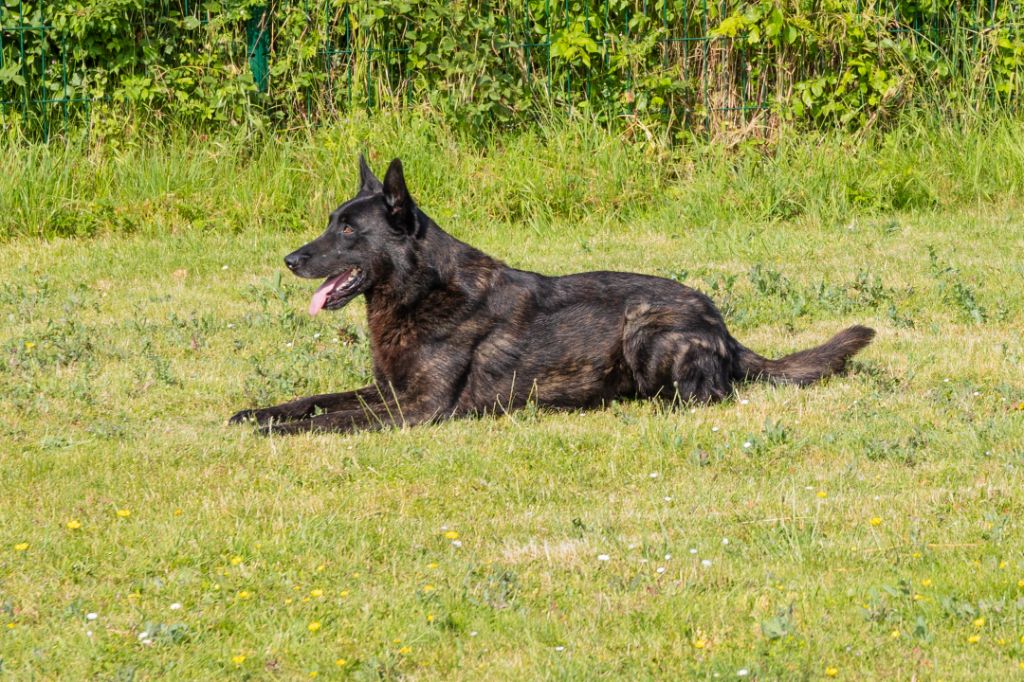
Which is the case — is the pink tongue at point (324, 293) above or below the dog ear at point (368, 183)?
below

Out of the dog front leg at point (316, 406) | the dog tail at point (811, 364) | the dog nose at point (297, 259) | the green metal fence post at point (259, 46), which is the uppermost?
the green metal fence post at point (259, 46)

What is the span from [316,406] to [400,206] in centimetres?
103

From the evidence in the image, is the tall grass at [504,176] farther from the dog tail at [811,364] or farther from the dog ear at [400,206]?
the dog ear at [400,206]

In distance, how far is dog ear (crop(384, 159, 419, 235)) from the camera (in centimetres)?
625

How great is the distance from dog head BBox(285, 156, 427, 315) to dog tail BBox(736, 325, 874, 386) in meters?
1.76

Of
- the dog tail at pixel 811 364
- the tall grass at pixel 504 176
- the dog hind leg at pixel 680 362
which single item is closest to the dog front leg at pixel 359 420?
the dog hind leg at pixel 680 362

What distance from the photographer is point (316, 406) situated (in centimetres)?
631

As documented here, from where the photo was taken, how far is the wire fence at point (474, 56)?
11141 millimetres

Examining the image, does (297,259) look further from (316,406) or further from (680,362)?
(680,362)

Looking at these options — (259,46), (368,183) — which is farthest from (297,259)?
(259,46)

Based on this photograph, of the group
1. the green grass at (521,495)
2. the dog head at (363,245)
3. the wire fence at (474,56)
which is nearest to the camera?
the green grass at (521,495)

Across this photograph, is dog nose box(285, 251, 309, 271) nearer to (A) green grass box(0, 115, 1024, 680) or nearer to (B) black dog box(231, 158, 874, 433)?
(B) black dog box(231, 158, 874, 433)

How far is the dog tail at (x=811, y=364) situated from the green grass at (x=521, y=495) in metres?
0.15

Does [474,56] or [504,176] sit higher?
[474,56]
